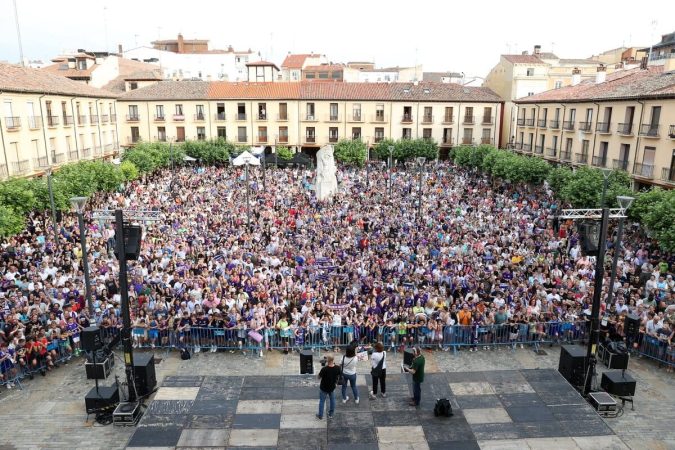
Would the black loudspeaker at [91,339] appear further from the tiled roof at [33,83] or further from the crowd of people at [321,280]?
the tiled roof at [33,83]

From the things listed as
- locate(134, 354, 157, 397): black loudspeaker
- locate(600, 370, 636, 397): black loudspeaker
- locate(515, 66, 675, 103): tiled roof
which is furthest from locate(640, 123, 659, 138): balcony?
locate(134, 354, 157, 397): black loudspeaker

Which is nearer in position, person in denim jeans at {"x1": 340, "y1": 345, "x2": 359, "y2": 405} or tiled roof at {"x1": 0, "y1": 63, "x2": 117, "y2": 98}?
person in denim jeans at {"x1": 340, "y1": 345, "x2": 359, "y2": 405}

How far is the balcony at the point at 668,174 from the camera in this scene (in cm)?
2778

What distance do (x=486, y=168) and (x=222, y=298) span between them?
29538mm

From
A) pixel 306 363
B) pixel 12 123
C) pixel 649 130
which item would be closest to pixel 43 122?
pixel 12 123

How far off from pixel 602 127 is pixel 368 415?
3154cm

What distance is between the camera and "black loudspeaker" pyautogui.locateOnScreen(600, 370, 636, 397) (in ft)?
34.6

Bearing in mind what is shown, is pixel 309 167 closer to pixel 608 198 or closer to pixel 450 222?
pixel 450 222

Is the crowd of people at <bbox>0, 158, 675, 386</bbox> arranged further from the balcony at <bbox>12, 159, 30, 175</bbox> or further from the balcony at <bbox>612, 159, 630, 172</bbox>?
the balcony at <bbox>612, 159, 630, 172</bbox>

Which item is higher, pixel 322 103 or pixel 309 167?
pixel 322 103

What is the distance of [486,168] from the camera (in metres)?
39.0

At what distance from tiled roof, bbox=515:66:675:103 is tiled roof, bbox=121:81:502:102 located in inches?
337

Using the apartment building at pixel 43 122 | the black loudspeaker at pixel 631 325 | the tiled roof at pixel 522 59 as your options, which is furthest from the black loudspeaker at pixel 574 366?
the tiled roof at pixel 522 59

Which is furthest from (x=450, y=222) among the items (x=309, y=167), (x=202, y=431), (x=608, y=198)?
(x=309, y=167)
